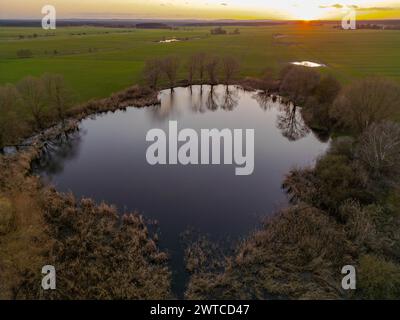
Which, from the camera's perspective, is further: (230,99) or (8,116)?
(230,99)

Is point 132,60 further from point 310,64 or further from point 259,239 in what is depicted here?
point 259,239

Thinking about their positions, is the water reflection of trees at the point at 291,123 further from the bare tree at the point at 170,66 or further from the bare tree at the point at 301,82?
the bare tree at the point at 170,66

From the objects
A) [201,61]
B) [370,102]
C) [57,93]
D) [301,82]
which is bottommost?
[370,102]

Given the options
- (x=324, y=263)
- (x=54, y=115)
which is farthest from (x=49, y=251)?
(x=54, y=115)

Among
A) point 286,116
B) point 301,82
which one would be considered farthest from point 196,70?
point 286,116
